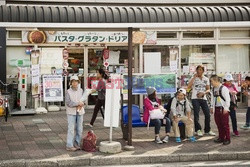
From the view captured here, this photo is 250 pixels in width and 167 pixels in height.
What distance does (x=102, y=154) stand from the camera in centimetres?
969

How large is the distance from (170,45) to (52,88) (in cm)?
512

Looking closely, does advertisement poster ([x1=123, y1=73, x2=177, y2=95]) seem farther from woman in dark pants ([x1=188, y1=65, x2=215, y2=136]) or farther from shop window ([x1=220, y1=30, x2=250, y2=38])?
shop window ([x1=220, y1=30, x2=250, y2=38])

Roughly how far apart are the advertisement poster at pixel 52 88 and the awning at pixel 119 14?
218cm

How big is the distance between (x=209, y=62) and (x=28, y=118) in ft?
25.7

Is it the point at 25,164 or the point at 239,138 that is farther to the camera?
the point at 239,138

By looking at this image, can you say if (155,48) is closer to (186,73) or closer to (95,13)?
(186,73)

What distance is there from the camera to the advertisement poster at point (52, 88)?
1631cm

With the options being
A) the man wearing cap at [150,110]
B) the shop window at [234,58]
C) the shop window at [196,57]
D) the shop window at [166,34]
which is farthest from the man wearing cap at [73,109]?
the shop window at [234,58]

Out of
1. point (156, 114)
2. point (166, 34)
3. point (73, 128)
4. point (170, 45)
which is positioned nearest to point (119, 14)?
point (166, 34)

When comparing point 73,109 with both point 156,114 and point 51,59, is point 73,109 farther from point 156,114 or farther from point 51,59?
point 51,59

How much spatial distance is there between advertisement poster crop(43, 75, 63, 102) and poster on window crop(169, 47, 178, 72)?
4470 millimetres

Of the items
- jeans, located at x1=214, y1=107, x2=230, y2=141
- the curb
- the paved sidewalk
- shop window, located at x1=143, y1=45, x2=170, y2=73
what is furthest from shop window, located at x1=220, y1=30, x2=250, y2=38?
the curb

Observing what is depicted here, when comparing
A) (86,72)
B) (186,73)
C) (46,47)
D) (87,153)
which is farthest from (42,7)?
(87,153)

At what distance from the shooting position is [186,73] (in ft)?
59.1
